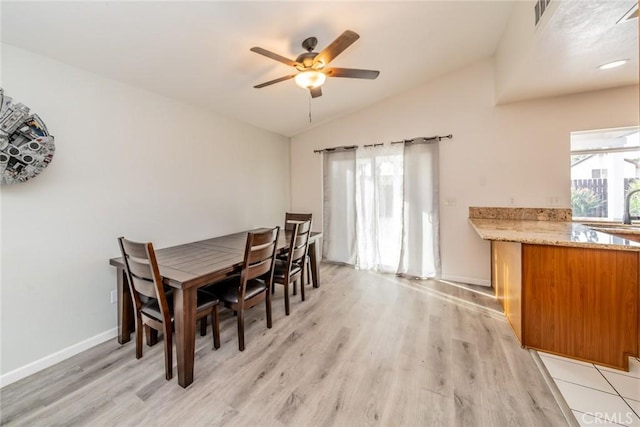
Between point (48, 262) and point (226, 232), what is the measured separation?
66.8 inches

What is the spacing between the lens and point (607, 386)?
157cm

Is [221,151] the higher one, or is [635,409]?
[221,151]

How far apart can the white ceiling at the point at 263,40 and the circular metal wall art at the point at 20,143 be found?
1.73 ft

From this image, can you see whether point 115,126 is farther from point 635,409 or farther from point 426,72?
point 635,409

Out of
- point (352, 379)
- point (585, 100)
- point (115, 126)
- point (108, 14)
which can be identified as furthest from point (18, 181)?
point (585, 100)

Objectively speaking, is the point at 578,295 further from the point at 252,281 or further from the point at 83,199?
the point at 83,199

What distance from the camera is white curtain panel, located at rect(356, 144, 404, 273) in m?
3.78

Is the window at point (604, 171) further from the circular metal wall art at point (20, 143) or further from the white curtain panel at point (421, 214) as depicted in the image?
the circular metal wall art at point (20, 143)

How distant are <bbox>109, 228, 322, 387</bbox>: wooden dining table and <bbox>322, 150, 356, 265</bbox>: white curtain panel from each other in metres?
1.54

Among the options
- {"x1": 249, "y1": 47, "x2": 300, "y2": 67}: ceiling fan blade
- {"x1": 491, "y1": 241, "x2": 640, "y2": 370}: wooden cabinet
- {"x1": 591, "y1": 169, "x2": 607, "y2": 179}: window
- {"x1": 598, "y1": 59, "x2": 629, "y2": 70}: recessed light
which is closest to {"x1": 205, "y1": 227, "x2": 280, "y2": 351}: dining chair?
{"x1": 249, "y1": 47, "x2": 300, "y2": 67}: ceiling fan blade

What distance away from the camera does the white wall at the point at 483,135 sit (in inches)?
111

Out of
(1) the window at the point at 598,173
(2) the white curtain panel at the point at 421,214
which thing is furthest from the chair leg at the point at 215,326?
(1) the window at the point at 598,173

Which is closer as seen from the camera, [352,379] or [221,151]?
[352,379]

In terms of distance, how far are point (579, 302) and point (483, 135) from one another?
86.6 inches
